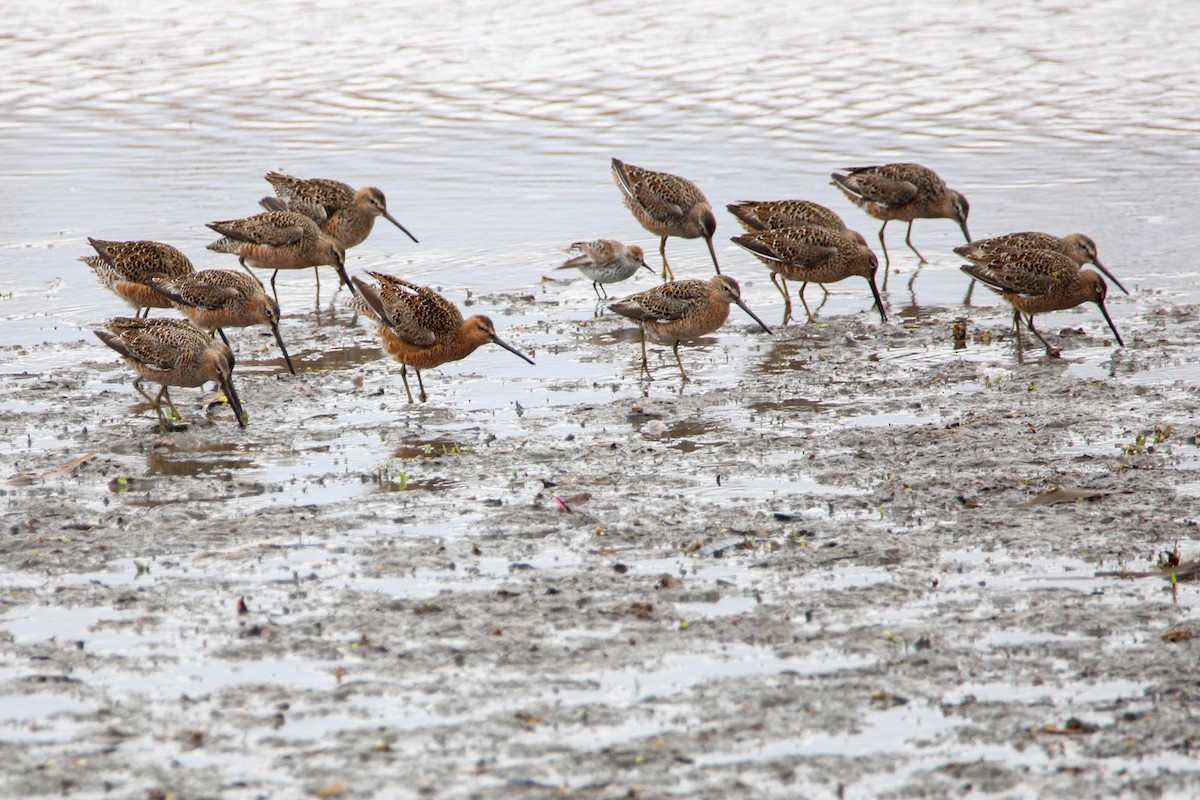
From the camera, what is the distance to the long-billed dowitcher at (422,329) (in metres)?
8.45

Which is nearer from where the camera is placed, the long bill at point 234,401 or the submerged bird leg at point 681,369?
the long bill at point 234,401

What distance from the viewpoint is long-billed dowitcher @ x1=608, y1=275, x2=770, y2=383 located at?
898 cm

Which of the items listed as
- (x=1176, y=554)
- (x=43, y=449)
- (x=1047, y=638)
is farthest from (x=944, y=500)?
(x=43, y=449)

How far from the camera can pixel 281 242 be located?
11.0 meters

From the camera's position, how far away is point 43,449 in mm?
7273

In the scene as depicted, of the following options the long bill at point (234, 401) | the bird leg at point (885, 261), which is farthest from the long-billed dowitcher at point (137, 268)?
the bird leg at point (885, 261)

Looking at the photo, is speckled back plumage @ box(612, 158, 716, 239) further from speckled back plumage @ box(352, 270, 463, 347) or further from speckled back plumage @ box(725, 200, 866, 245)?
speckled back plumage @ box(352, 270, 463, 347)

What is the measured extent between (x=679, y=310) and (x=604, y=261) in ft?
6.36

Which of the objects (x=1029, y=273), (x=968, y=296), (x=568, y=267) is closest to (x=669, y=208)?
(x=568, y=267)

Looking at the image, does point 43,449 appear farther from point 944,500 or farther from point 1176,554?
point 1176,554

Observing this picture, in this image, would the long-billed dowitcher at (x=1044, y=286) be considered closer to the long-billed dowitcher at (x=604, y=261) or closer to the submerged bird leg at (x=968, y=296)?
the submerged bird leg at (x=968, y=296)

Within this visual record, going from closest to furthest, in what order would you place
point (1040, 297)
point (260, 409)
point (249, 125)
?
point (260, 409) → point (1040, 297) → point (249, 125)

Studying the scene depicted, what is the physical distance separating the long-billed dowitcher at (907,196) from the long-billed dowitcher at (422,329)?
4.39 m

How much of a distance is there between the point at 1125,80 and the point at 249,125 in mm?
10350
